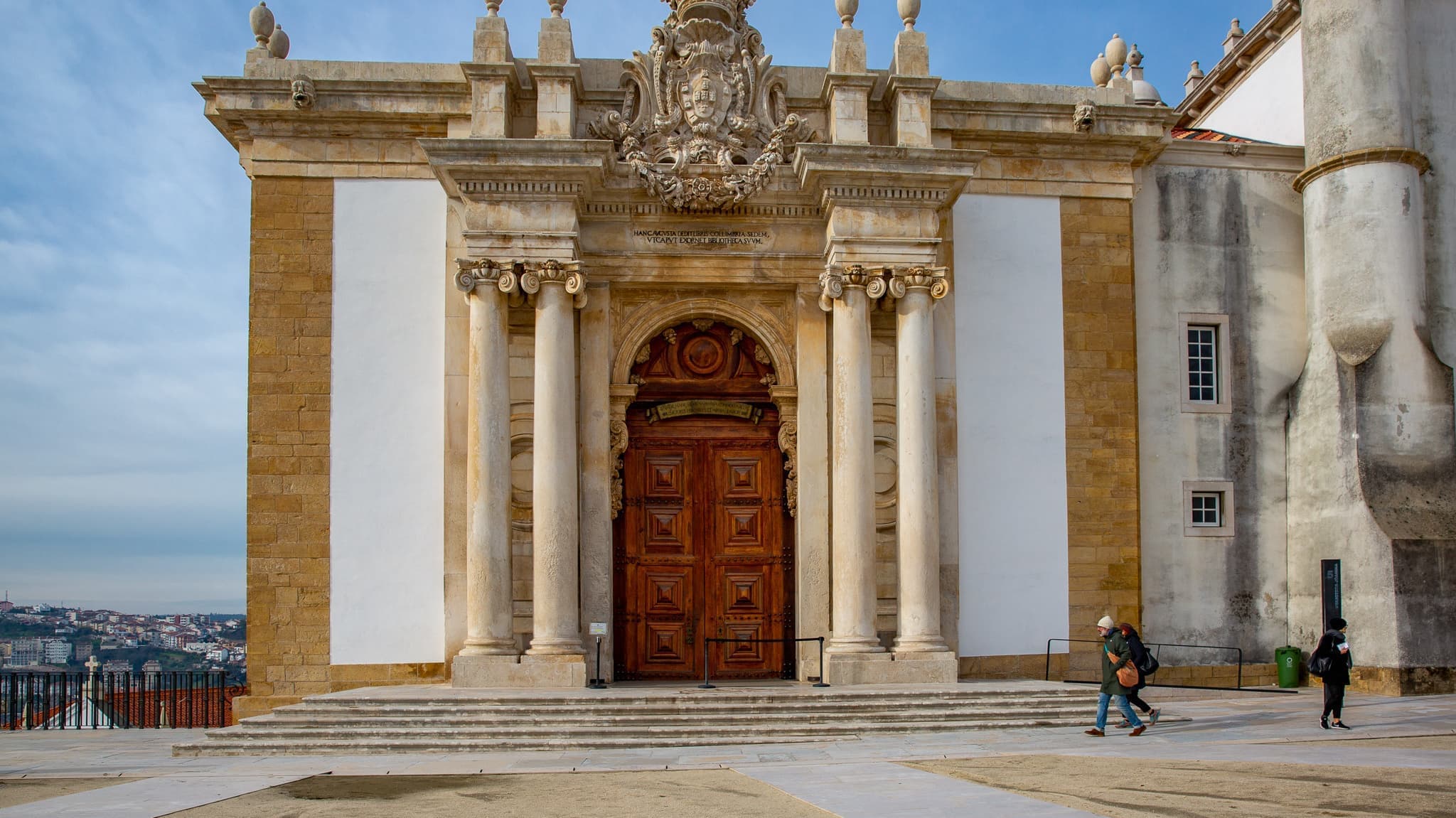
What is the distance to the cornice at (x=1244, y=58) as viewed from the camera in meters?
23.8

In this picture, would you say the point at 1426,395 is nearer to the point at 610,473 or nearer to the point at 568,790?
the point at 610,473

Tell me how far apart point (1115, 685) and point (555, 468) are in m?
7.15

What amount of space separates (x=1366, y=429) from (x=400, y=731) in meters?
13.6

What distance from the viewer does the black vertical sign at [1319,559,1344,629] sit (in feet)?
60.5

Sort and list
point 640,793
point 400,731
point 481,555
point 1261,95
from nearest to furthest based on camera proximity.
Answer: point 640,793, point 400,731, point 481,555, point 1261,95

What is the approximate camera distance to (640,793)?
10641 millimetres

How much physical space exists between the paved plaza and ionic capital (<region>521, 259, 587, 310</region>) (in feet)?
19.9

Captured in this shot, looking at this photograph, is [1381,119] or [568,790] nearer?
[568,790]

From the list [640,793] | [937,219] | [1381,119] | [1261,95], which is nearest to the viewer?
[640,793]

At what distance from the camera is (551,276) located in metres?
16.9

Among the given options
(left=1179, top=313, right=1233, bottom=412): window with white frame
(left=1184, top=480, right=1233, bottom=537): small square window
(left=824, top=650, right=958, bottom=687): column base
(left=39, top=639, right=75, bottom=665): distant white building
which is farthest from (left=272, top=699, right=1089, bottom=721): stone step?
(left=39, top=639, right=75, bottom=665): distant white building

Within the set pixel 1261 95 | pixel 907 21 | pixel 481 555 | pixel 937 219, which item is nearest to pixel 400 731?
pixel 481 555

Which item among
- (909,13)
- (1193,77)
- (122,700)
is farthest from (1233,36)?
(122,700)

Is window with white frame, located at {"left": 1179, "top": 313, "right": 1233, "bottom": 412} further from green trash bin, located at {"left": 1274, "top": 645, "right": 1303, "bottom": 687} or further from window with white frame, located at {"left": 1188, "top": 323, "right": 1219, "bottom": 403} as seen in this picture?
green trash bin, located at {"left": 1274, "top": 645, "right": 1303, "bottom": 687}
